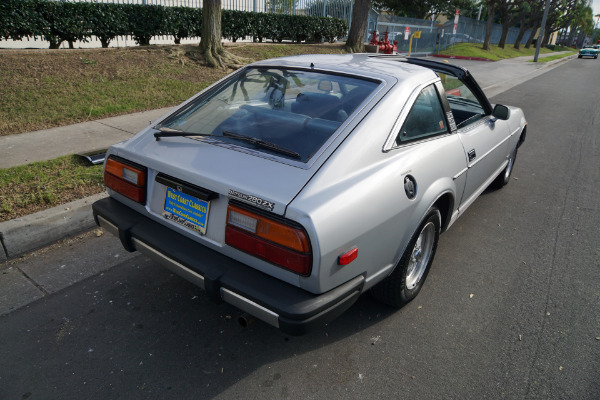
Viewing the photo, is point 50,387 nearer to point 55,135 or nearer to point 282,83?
point 282,83

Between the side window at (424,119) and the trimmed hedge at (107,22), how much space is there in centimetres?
840

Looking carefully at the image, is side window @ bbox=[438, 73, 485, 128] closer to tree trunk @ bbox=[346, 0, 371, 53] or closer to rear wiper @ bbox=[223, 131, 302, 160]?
rear wiper @ bbox=[223, 131, 302, 160]

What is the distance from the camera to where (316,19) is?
55.3 ft

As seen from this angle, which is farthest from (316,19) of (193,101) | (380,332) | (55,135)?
(380,332)

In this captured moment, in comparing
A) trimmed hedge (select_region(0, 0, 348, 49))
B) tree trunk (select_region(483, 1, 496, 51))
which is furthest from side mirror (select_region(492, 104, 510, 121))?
tree trunk (select_region(483, 1, 496, 51))

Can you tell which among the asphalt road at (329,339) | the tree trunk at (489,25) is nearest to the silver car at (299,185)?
the asphalt road at (329,339)

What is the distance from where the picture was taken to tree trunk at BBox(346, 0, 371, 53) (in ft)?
49.4

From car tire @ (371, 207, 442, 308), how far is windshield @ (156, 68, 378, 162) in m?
0.90

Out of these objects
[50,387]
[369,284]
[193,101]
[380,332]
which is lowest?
[50,387]

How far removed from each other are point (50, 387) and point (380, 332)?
1922 millimetres

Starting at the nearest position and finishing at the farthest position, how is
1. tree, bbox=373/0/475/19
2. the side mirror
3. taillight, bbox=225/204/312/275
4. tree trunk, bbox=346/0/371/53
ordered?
taillight, bbox=225/204/312/275 < the side mirror < tree trunk, bbox=346/0/371/53 < tree, bbox=373/0/475/19

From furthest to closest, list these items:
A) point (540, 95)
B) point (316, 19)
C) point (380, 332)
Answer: point (316, 19)
point (540, 95)
point (380, 332)

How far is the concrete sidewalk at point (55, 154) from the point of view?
3.47 meters

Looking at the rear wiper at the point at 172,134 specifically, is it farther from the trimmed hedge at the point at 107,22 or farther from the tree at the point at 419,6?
the tree at the point at 419,6
